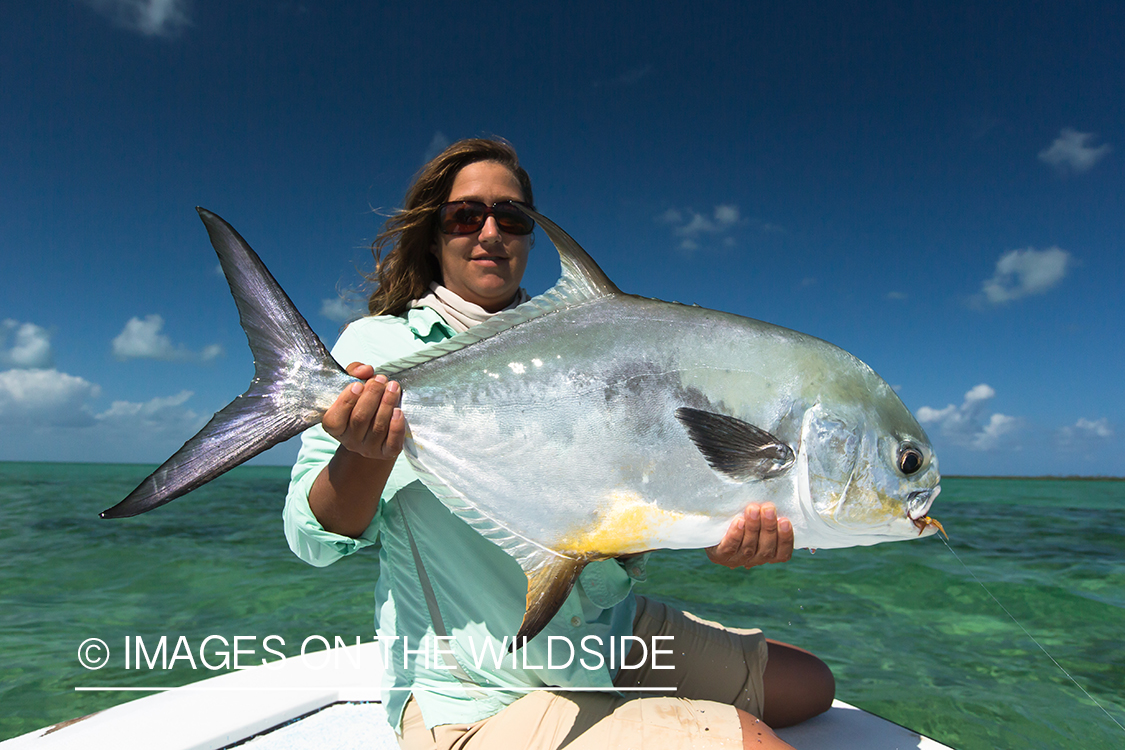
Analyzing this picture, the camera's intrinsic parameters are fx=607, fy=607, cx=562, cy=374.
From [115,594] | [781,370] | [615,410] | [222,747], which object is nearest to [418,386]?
[615,410]

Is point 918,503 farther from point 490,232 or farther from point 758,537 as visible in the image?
point 490,232

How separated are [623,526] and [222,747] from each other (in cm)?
179

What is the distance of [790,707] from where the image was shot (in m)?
2.16

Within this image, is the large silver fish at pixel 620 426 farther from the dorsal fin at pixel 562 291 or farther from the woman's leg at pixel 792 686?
the woman's leg at pixel 792 686

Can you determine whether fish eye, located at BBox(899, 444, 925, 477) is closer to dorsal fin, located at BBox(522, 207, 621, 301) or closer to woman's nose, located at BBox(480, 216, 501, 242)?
dorsal fin, located at BBox(522, 207, 621, 301)

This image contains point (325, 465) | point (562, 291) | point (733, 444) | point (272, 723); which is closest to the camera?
point (733, 444)

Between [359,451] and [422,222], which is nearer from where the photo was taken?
[359,451]

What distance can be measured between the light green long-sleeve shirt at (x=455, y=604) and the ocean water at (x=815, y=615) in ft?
2.93

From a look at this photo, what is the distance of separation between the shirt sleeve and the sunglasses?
0.36m

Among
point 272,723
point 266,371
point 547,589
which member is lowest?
point 272,723

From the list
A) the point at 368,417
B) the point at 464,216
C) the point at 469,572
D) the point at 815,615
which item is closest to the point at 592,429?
the point at 368,417

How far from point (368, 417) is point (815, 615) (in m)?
5.12

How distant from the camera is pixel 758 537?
1291 millimetres

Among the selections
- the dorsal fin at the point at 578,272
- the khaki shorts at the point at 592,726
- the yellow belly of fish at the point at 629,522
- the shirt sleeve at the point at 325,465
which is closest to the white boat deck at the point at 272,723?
the khaki shorts at the point at 592,726
